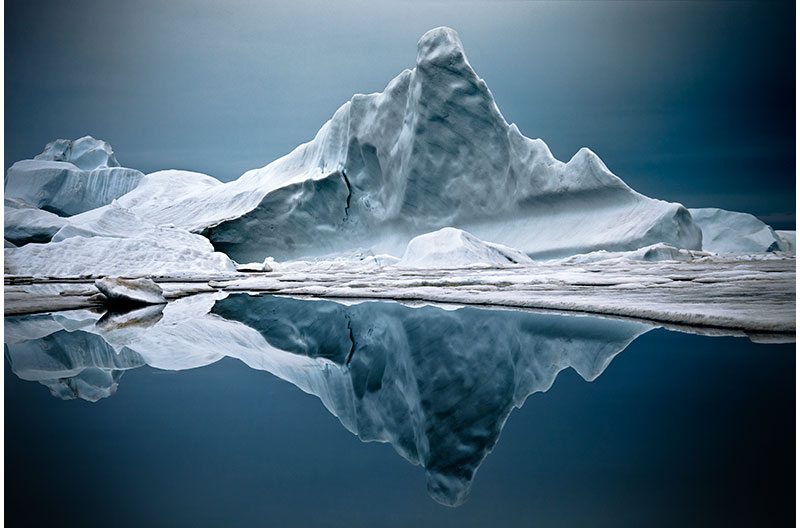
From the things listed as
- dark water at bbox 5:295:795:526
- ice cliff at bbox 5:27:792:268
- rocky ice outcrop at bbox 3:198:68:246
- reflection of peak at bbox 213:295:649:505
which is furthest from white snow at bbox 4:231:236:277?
dark water at bbox 5:295:795:526

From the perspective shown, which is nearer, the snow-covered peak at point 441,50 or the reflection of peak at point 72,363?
the reflection of peak at point 72,363

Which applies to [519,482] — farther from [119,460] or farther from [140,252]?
[140,252]

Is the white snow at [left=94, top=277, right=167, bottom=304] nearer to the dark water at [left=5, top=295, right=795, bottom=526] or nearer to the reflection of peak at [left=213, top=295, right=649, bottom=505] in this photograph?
the reflection of peak at [left=213, top=295, right=649, bottom=505]

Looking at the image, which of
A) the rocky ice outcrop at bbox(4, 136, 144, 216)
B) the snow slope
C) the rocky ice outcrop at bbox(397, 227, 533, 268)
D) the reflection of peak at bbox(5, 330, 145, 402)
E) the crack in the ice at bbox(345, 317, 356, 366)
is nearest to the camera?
the reflection of peak at bbox(5, 330, 145, 402)

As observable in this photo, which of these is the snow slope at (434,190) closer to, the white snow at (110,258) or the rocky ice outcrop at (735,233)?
the white snow at (110,258)

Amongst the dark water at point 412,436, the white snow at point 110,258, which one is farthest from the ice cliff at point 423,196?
the dark water at point 412,436

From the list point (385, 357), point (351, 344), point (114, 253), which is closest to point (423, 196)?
point (114, 253)

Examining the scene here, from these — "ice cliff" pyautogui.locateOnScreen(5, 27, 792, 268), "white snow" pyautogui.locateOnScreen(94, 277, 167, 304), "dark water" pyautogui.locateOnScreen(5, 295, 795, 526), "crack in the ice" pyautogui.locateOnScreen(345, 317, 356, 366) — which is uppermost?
"ice cliff" pyautogui.locateOnScreen(5, 27, 792, 268)
